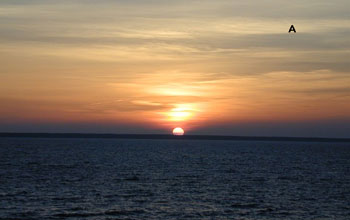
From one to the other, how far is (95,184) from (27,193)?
506 inches

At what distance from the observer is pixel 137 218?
157 feet

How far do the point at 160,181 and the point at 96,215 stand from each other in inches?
1210

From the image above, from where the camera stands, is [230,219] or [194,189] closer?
[230,219]

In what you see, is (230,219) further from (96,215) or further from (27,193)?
(27,193)

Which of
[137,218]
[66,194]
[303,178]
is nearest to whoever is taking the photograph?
[137,218]

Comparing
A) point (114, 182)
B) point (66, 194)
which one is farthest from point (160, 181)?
point (66, 194)

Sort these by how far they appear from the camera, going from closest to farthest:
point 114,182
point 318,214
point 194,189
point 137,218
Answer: point 137,218, point 318,214, point 194,189, point 114,182

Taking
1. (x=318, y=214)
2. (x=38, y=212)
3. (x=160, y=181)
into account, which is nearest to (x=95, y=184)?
(x=160, y=181)

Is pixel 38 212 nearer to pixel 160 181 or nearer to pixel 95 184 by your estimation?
pixel 95 184

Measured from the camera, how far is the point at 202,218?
159 ft

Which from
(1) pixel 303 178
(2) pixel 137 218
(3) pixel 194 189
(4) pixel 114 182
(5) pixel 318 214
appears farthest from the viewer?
(1) pixel 303 178

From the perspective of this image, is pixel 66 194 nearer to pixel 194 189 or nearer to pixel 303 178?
pixel 194 189

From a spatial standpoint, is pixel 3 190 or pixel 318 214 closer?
pixel 318 214

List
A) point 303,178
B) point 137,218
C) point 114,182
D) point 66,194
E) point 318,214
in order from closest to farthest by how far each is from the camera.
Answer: point 137,218
point 318,214
point 66,194
point 114,182
point 303,178
